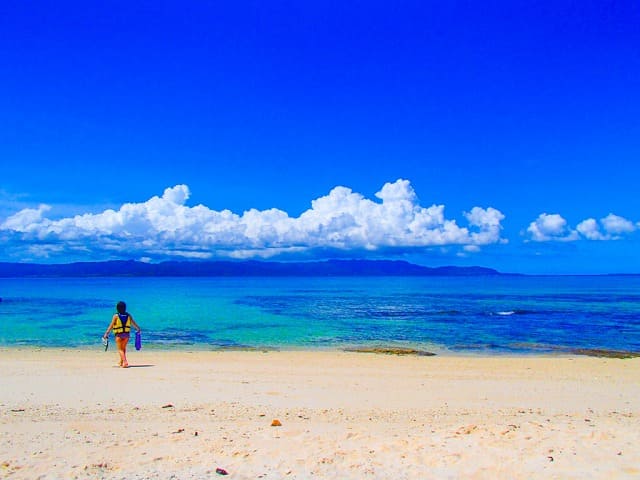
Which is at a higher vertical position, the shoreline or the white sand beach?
the white sand beach

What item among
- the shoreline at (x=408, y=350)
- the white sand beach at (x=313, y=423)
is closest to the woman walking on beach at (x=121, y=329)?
Answer: the white sand beach at (x=313, y=423)

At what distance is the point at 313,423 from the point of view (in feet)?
31.8

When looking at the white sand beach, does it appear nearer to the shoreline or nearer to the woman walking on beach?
the woman walking on beach

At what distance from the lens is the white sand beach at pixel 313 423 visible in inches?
274

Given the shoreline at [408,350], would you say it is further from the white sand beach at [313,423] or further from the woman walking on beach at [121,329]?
the woman walking on beach at [121,329]

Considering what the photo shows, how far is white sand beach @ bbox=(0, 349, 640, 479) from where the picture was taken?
6953mm

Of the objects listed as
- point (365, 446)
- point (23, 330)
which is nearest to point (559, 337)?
point (365, 446)

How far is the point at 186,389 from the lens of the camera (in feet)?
42.8

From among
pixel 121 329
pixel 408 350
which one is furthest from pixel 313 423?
pixel 408 350

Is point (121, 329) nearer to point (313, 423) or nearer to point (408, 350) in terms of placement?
point (313, 423)

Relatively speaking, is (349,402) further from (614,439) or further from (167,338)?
(167,338)

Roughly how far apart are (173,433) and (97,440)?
1139 millimetres

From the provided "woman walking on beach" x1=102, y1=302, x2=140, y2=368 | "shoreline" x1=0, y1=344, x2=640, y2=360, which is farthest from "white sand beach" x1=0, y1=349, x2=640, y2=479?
"shoreline" x1=0, y1=344, x2=640, y2=360

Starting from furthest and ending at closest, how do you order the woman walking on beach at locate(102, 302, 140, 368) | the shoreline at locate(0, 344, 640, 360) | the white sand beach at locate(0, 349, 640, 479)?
the shoreline at locate(0, 344, 640, 360), the woman walking on beach at locate(102, 302, 140, 368), the white sand beach at locate(0, 349, 640, 479)
